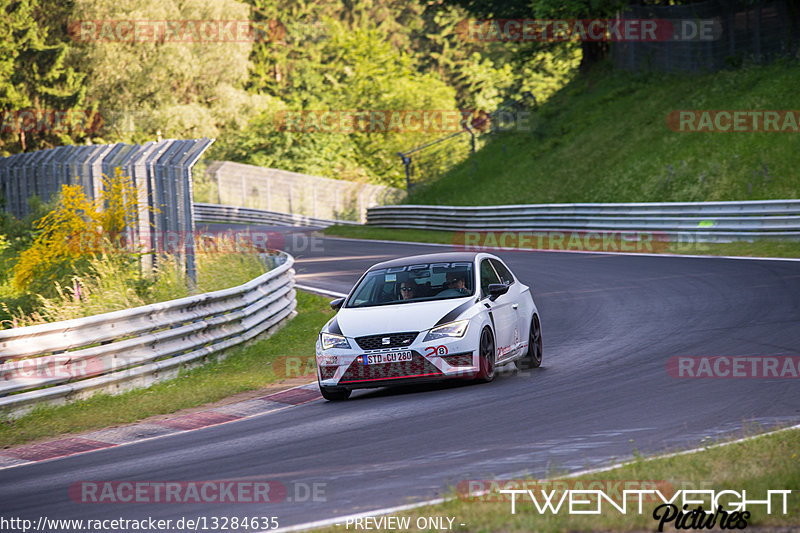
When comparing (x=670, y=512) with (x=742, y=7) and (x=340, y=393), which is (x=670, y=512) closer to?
(x=340, y=393)

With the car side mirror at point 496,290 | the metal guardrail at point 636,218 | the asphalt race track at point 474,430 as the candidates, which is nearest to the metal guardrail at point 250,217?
the metal guardrail at point 636,218

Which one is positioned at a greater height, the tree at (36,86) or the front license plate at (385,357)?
the tree at (36,86)

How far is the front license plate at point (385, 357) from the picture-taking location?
424 inches

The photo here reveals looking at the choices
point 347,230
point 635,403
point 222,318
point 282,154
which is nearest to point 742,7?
point 347,230

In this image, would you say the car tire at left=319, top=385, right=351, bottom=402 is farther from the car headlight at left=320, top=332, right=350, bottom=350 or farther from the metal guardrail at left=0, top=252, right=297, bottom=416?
the metal guardrail at left=0, top=252, right=297, bottom=416

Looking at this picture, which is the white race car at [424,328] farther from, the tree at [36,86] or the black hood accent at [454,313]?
the tree at [36,86]

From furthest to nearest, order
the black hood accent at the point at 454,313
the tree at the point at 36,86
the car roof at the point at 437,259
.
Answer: the tree at the point at 36,86 → the car roof at the point at 437,259 → the black hood accent at the point at 454,313

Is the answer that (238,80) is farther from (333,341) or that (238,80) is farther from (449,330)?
(449,330)

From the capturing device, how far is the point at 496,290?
1164 centimetres

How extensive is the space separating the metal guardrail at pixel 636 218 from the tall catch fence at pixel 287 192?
51.9 feet

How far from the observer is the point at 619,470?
22.1ft

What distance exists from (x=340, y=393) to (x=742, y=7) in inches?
1129

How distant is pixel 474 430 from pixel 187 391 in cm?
473

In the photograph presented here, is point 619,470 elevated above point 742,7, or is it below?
below
